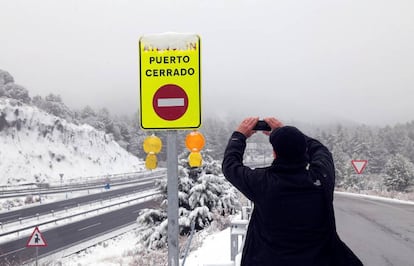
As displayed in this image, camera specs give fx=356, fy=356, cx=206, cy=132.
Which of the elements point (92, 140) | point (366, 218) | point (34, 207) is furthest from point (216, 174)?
point (92, 140)

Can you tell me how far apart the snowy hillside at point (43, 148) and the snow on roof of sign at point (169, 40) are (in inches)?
1911

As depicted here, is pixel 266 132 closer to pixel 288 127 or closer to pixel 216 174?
pixel 288 127

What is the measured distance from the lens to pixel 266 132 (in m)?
2.45

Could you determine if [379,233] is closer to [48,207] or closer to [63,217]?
[63,217]

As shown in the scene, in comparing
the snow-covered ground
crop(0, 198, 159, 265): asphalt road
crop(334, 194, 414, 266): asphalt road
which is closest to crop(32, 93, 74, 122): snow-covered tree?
crop(0, 198, 159, 265): asphalt road

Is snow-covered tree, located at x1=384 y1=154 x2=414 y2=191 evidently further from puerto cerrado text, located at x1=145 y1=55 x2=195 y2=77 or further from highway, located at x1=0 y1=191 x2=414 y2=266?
puerto cerrado text, located at x1=145 y1=55 x2=195 y2=77

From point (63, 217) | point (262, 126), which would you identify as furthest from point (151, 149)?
point (63, 217)

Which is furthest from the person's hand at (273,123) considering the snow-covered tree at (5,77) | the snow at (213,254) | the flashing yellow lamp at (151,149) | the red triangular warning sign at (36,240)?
the snow-covered tree at (5,77)

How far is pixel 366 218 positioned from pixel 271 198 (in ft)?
41.1

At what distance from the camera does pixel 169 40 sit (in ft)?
8.36

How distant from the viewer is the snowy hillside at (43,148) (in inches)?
1861

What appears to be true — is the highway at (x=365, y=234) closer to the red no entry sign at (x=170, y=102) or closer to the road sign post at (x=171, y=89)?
the road sign post at (x=171, y=89)

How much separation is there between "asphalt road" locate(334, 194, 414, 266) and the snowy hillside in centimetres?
4351

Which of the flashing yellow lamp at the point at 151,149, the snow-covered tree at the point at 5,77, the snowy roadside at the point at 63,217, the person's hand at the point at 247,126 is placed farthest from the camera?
the snow-covered tree at the point at 5,77
